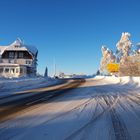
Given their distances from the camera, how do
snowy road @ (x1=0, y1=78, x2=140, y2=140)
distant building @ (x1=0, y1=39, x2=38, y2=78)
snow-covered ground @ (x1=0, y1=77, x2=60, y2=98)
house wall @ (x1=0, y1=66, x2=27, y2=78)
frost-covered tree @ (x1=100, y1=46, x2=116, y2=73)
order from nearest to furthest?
snowy road @ (x1=0, y1=78, x2=140, y2=140) < snow-covered ground @ (x1=0, y1=77, x2=60, y2=98) < house wall @ (x1=0, y1=66, x2=27, y2=78) < distant building @ (x1=0, y1=39, x2=38, y2=78) < frost-covered tree @ (x1=100, y1=46, x2=116, y2=73)

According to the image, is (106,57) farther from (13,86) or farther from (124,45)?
(13,86)

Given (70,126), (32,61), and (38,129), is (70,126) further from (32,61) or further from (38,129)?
(32,61)

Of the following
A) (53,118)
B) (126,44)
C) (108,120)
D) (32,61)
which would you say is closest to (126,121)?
(108,120)

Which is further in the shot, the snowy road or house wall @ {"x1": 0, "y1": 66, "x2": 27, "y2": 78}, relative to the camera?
house wall @ {"x1": 0, "y1": 66, "x2": 27, "y2": 78}

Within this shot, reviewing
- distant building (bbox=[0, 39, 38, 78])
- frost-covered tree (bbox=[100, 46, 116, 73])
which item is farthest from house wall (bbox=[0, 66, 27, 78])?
frost-covered tree (bbox=[100, 46, 116, 73])

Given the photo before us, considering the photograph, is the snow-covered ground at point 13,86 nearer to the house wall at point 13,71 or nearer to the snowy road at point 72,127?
the snowy road at point 72,127

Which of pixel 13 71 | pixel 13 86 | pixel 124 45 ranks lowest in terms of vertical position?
pixel 13 86

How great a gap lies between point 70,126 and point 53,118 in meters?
1.50

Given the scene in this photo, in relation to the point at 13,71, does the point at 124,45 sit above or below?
above

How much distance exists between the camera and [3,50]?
80625 mm

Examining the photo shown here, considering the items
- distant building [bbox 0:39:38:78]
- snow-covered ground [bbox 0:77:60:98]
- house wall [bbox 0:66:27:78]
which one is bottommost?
snow-covered ground [bbox 0:77:60:98]

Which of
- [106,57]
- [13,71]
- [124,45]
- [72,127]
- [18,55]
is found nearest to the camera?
[72,127]

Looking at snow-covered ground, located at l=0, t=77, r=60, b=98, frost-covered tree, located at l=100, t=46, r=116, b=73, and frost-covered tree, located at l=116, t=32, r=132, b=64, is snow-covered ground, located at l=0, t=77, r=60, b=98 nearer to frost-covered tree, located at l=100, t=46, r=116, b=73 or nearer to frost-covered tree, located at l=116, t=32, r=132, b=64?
frost-covered tree, located at l=116, t=32, r=132, b=64

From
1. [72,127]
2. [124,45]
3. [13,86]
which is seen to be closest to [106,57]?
[124,45]
